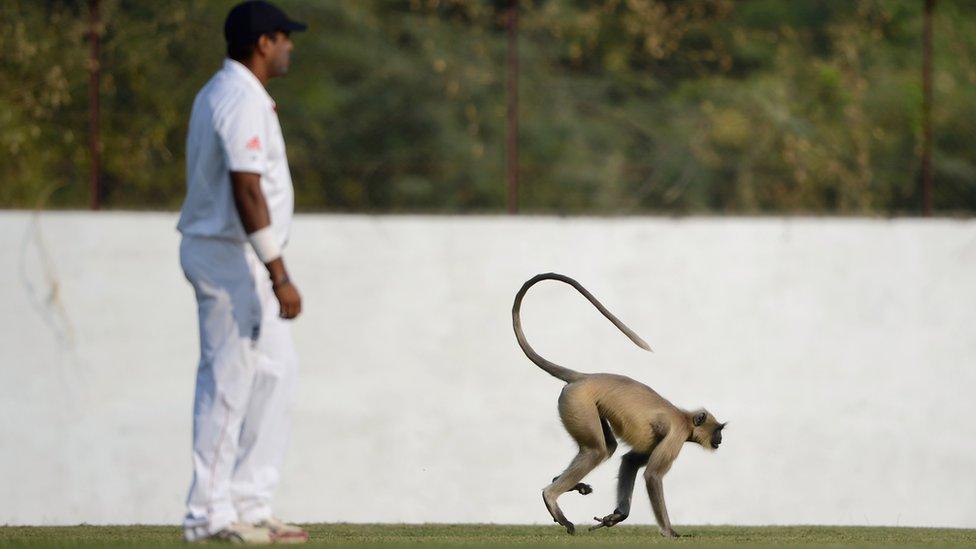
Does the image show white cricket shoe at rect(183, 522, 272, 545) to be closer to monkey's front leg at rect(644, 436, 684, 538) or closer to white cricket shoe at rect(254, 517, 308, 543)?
white cricket shoe at rect(254, 517, 308, 543)

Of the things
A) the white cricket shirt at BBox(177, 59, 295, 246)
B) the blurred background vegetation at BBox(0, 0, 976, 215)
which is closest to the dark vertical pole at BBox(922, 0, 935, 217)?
the blurred background vegetation at BBox(0, 0, 976, 215)

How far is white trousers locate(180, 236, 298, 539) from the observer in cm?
571

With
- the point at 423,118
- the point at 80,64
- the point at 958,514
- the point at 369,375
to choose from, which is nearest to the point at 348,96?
the point at 423,118

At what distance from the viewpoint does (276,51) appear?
6004 mm

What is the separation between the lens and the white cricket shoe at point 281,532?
5848mm

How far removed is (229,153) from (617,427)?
2909mm

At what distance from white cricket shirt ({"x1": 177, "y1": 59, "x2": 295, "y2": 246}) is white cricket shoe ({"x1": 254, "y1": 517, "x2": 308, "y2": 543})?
1.10 metres

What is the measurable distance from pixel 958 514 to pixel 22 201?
7.06 metres

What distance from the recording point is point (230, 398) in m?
5.71

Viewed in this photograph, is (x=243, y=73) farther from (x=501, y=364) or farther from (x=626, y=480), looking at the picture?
(x=501, y=364)

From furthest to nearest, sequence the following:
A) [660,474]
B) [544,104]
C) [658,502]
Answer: [544,104] → [660,474] → [658,502]

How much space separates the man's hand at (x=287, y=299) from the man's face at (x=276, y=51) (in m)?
0.94

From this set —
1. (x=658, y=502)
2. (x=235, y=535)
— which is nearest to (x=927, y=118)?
(x=658, y=502)

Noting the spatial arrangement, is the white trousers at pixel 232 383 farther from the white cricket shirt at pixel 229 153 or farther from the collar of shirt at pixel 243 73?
the collar of shirt at pixel 243 73
